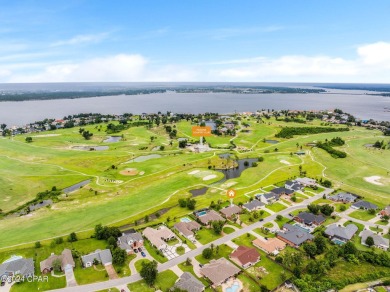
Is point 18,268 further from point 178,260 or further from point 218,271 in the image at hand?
point 218,271

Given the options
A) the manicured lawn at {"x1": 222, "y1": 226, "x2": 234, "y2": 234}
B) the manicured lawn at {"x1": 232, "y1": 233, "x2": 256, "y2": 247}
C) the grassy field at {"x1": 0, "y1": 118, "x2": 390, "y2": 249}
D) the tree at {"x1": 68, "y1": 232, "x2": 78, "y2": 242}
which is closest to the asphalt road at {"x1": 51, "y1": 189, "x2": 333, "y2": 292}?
the manicured lawn at {"x1": 222, "y1": 226, "x2": 234, "y2": 234}

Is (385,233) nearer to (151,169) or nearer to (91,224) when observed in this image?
(91,224)

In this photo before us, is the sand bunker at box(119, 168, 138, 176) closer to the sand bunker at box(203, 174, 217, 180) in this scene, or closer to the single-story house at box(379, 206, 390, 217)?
the sand bunker at box(203, 174, 217, 180)

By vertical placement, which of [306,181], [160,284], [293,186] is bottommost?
[160,284]

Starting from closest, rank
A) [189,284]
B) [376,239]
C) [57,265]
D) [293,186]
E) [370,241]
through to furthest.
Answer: [189,284] → [57,265] → [370,241] → [376,239] → [293,186]

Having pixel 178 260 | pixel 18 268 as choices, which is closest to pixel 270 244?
pixel 178 260

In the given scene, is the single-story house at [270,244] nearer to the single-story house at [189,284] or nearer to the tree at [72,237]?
the single-story house at [189,284]
